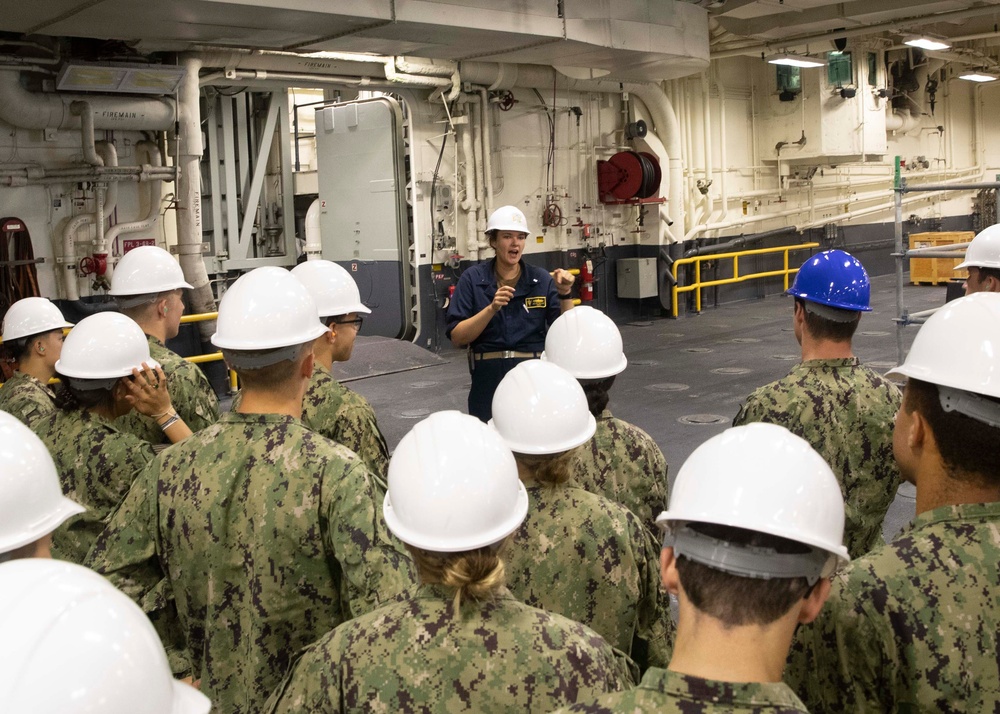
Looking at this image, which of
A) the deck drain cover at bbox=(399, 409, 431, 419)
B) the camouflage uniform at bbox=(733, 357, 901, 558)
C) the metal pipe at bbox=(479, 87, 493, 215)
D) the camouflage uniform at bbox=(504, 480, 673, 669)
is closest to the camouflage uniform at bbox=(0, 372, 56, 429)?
the camouflage uniform at bbox=(504, 480, 673, 669)

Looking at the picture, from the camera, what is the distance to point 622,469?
3.29 metres

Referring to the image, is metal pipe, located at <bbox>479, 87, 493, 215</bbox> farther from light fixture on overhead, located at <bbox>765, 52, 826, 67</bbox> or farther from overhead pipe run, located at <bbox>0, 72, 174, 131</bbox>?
light fixture on overhead, located at <bbox>765, 52, 826, 67</bbox>

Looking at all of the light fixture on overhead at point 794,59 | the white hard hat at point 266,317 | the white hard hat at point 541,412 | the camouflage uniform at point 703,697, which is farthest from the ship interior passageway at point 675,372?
the camouflage uniform at point 703,697

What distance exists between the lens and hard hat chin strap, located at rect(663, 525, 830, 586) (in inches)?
56.9

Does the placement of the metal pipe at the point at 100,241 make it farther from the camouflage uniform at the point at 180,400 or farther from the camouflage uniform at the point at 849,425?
the camouflage uniform at the point at 849,425

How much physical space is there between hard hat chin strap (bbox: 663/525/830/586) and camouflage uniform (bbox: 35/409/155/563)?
2276 mm

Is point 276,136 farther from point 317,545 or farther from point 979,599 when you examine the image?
point 979,599

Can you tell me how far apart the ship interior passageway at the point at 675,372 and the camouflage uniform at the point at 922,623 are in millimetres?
4100

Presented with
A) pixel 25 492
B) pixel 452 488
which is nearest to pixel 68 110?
pixel 25 492

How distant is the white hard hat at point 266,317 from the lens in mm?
2598

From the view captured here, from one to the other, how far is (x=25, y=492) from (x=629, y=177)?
13.0m

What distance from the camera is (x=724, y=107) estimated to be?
1661 centimetres

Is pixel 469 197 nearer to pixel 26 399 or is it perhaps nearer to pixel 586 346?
pixel 26 399

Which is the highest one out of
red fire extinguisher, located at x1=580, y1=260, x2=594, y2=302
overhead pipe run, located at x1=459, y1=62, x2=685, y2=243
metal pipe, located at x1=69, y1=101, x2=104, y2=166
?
overhead pipe run, located at x1=459, y1=62, x2=685, y2=243
